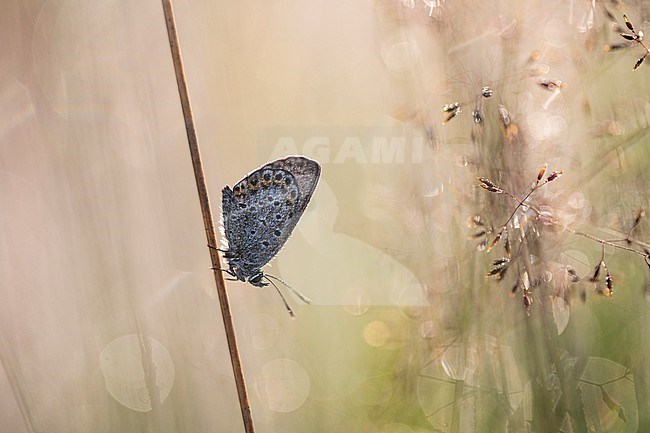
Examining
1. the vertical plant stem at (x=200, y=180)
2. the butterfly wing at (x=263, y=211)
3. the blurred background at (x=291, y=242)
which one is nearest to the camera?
the vertical plant stem at (x=200, y=180)

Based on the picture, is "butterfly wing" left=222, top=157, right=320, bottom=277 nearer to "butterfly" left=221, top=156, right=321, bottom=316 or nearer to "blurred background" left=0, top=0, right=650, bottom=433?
"butterfly" left=221, top=156, right=321, bottom=316

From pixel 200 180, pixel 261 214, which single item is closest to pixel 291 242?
pixel 261 214

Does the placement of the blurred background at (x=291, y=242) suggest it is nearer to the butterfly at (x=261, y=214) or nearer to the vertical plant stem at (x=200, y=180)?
the butterfly at (x=261, y=214)

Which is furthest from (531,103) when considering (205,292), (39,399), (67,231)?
(39,399)

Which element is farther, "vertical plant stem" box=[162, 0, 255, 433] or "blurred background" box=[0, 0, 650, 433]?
"blurred background" box=[0, 0, 650, 433]

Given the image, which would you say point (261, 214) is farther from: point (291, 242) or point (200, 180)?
point (291, 242)

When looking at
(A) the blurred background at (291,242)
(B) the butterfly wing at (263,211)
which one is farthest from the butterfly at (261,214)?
(A) the blurred background at (291,242)

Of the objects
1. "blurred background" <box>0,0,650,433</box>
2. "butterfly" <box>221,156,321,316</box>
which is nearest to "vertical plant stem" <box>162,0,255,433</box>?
"butterfly" <box>221,156,321,316</box>

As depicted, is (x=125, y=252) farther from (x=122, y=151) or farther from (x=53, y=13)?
(x=53, y=13)
